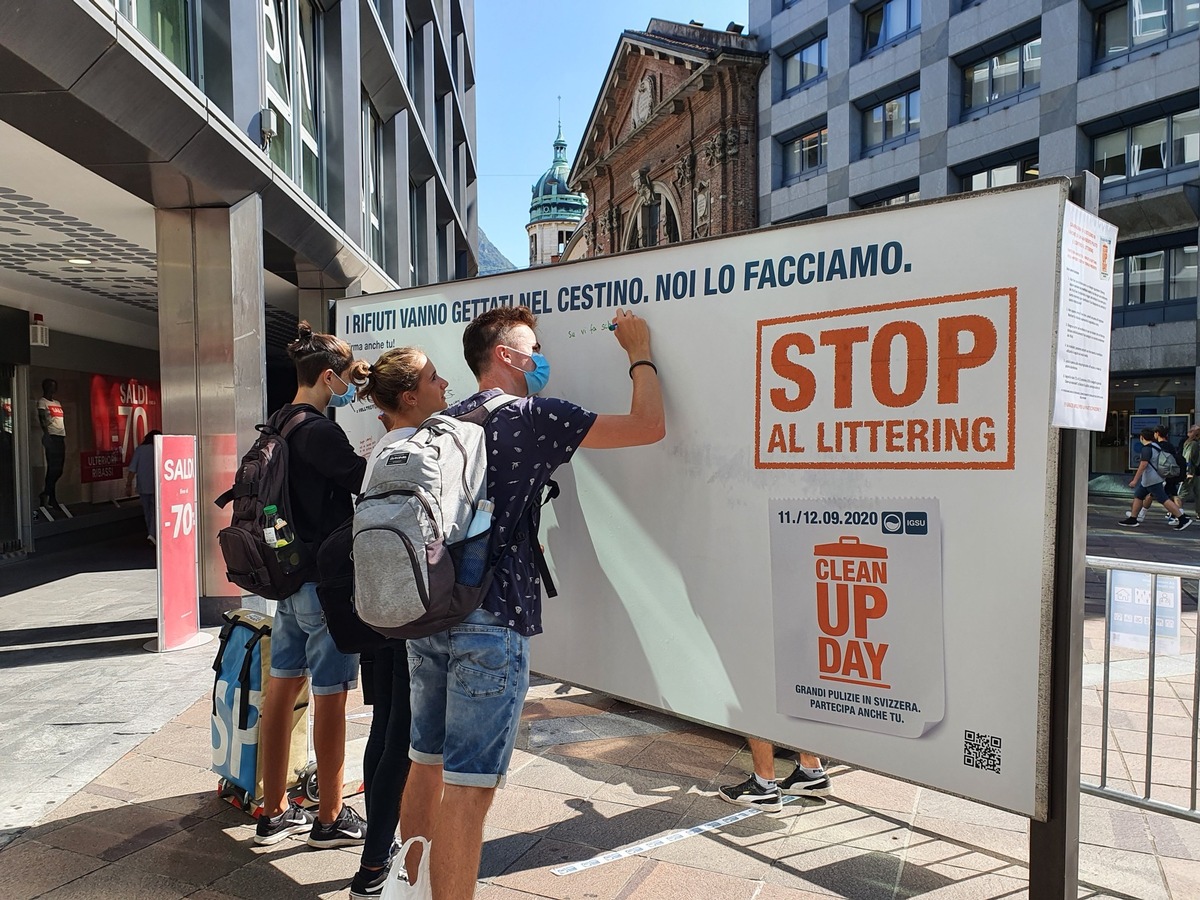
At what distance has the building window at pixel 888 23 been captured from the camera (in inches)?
1039

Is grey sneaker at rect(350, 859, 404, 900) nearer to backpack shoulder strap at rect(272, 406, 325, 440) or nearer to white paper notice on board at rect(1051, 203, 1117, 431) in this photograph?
backpack shoulder strap at rect(272, 406, 325, 440)

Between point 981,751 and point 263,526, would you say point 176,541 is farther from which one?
point 981,751

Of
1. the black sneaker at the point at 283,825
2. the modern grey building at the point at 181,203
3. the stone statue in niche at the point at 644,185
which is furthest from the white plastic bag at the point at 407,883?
the stone statue in niche at the point at 644,185

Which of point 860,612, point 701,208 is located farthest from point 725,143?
point 860,612

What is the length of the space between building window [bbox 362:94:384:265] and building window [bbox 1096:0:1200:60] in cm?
1755

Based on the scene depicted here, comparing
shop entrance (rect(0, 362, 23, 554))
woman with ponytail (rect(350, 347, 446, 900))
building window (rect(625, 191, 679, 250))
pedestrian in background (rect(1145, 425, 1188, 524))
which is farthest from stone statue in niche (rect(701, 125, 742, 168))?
woman with ponytail (rect(350, 347, 446, 900))

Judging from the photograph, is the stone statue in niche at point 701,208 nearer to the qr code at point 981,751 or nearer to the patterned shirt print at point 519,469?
the patterned shirt print at point 519,469

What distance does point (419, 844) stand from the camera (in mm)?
2484

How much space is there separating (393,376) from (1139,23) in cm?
2404

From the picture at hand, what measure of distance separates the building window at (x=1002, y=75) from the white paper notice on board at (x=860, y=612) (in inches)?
956

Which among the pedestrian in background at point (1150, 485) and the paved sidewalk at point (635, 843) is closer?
the paved sidewalk at point (635, 843)

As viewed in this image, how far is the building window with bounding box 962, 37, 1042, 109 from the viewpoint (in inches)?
896

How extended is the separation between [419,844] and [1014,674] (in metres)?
1.66

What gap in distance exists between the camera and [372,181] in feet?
47.5
